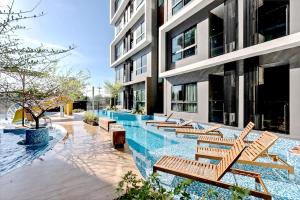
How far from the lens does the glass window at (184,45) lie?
557 inches

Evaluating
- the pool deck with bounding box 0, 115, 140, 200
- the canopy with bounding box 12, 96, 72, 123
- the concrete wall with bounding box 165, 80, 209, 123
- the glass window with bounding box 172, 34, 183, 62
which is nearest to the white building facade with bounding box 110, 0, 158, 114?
the glass window with bounding box 172, 34, 183, 62

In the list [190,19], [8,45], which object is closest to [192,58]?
[190,19]

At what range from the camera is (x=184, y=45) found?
15.2m

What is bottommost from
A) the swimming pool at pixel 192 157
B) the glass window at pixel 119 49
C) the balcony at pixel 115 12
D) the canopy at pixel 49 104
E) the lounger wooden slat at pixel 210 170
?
the swimming pool at pixel 192 157

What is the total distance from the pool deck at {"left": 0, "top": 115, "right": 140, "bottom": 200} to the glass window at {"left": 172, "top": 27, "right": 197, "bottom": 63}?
963 centimetres

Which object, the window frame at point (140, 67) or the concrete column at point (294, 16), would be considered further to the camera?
the window frame at point (140, 67)

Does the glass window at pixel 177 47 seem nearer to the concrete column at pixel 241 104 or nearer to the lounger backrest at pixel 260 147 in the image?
the concrete column at pixel 241 104

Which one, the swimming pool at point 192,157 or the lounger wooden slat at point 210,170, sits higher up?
the lounger wooden slat at point 210,170

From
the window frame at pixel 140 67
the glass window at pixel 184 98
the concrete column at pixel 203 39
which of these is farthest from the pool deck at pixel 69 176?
the window frame at pixel 140 67

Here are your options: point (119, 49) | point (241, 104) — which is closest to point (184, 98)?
point (241, 104)

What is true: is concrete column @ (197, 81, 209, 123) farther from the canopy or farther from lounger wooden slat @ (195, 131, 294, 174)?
the canopy

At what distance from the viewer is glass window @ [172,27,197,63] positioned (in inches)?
557

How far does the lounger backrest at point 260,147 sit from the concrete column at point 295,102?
9.33 feet

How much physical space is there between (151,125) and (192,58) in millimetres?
5431
